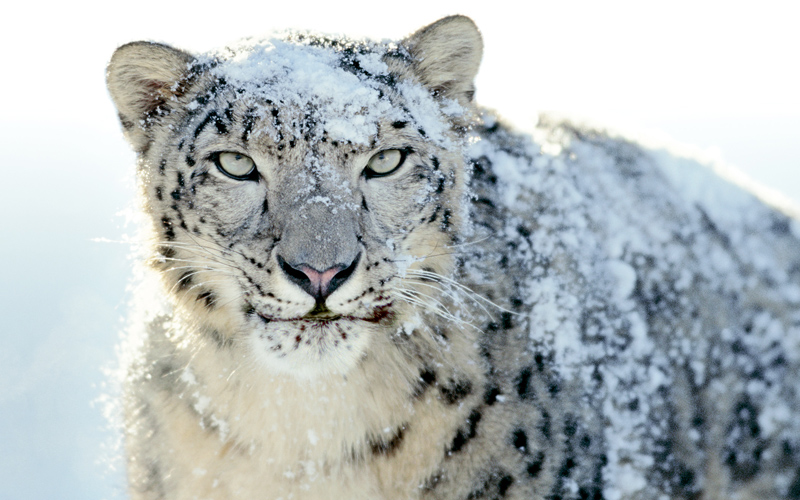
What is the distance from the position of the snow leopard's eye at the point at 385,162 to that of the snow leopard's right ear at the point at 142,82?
2.22ft

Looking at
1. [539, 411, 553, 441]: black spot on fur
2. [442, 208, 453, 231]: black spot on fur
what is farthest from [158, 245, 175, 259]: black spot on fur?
[539, 411, 553, 441]: black spot on fur

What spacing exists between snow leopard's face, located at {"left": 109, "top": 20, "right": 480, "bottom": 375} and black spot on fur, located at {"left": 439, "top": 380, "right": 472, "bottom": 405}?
287mm

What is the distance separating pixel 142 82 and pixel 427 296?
3.83 feet

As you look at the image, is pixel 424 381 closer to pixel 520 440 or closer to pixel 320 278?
pixel 520 440

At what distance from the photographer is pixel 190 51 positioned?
204cm

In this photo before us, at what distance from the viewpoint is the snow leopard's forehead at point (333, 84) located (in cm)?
179

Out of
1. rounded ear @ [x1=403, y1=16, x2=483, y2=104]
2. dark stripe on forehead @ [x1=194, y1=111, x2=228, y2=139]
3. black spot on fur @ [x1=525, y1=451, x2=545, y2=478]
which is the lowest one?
black spot on fur @ [x1=525, y1=451, x2=545, y2=478]

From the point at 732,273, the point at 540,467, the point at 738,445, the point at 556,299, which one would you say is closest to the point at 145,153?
the point at 556,299

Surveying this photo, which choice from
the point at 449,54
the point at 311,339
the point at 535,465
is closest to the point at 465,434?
the point at 535,465

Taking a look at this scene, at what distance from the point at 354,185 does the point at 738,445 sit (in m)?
1.76

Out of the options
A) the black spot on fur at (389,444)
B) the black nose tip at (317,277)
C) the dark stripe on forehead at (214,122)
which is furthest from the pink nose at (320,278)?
the black spot on fur at (389,444)

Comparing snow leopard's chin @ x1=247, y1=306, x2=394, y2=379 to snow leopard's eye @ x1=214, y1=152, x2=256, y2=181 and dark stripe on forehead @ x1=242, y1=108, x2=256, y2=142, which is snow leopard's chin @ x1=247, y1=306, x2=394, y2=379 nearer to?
snow leopard's eye @ x1=214, y1=152, x2=256, y2=181

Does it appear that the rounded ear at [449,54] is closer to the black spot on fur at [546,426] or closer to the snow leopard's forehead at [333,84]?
the snow leopard's forehead at [333,84]

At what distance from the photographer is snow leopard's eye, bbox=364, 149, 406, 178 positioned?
1.94 m
